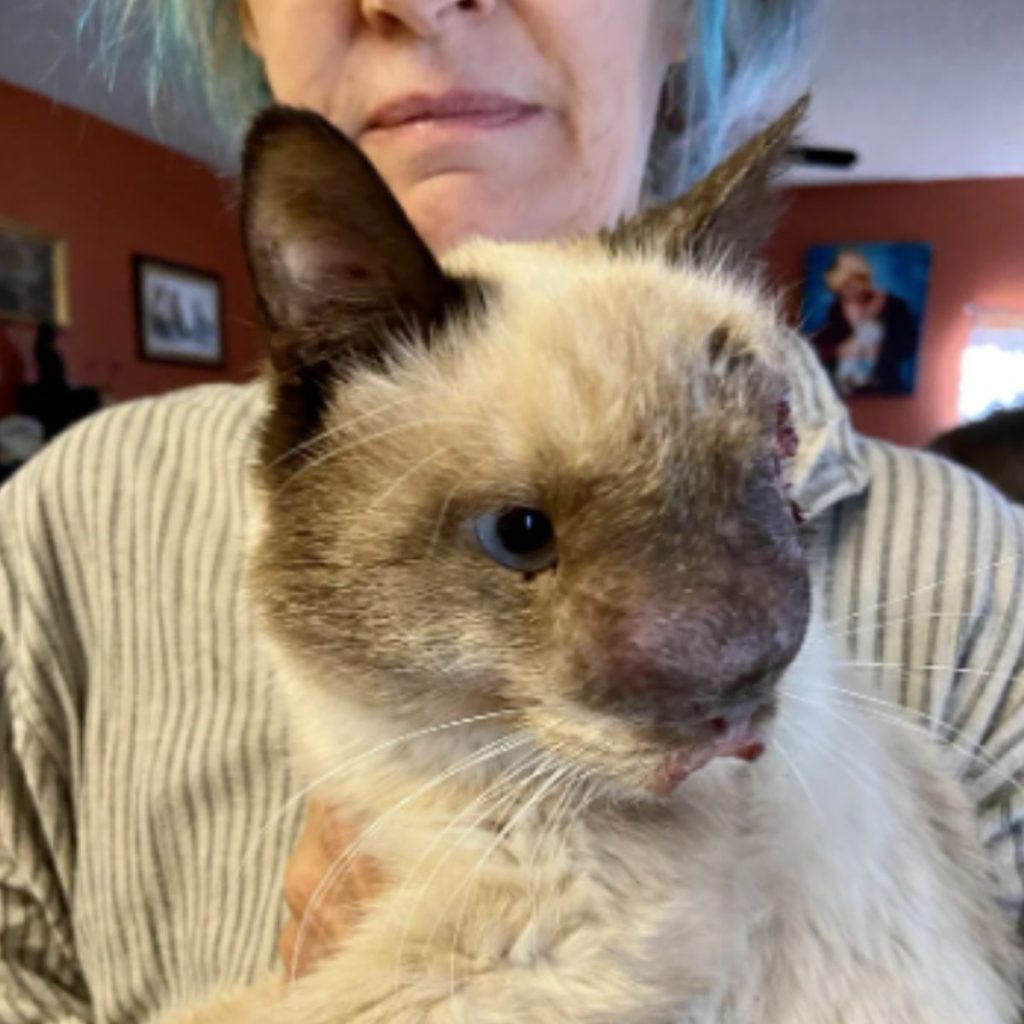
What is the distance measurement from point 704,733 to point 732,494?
14 centimetres

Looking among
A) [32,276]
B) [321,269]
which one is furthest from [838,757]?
[32,276]

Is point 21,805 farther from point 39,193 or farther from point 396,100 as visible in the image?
point 39,193

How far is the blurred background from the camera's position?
4.13 metres

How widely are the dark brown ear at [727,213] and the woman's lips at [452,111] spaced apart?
0.92ft

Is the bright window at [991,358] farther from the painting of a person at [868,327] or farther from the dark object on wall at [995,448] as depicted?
the dark object on wall at [995,448]

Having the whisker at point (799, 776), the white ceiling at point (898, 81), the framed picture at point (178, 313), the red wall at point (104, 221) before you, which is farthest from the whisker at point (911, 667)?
the framed picture at point (178, 313)

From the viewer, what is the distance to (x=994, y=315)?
6.36 m

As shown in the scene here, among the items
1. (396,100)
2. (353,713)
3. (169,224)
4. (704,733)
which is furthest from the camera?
(169,224)

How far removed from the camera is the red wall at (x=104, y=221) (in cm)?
439

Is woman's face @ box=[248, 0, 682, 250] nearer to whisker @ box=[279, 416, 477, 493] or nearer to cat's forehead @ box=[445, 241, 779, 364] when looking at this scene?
cat's forehead @ box=[445, 241, 779, 364]

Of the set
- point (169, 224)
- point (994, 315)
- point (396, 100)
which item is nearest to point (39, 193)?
point (169, 224)

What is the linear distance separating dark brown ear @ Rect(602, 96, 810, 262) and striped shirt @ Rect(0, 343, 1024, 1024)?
0.23 meters

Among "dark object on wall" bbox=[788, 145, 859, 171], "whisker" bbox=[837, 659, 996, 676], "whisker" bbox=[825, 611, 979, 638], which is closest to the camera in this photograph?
"whisker" bbox=[837, 659, 996, 676]

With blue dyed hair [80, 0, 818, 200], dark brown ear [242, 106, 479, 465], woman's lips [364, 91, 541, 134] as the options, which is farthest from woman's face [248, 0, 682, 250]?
dark brown ear [242, 106, 479, 465]
